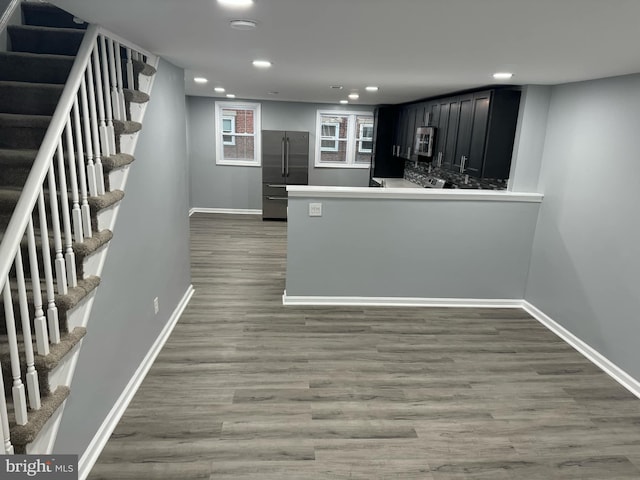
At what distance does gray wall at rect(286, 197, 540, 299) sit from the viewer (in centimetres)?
413

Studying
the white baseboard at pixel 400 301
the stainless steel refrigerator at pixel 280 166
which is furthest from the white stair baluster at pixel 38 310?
the stainless steel refrigerator at pixel 280 166

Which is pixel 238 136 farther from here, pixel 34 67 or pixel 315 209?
pixel 34 67

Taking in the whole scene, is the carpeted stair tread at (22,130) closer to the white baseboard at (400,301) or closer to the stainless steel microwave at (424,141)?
the white baseboard at (400,301)

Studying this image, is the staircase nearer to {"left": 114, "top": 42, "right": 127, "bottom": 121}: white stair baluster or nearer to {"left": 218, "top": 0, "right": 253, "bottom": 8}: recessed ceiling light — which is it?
{"left": 114, "top": 42, "right": 127, "bottom": 121}: white stair baluster

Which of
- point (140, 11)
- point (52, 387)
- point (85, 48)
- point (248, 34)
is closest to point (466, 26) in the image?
point (248, 34)

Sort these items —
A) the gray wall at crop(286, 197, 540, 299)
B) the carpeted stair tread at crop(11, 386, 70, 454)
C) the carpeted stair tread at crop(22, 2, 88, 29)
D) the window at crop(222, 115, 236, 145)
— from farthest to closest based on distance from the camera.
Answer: the window at crop(222, 115, 236, 145) → the gray wall at crop(286, 197, 540, 299) → the carpeted stair tread at crop(22, 2, 88, 29) → the carpeted stair tread at crop(11, 386, 70, 454)

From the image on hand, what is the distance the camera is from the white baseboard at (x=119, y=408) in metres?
2.18

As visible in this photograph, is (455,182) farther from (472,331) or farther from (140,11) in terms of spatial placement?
(140,11)

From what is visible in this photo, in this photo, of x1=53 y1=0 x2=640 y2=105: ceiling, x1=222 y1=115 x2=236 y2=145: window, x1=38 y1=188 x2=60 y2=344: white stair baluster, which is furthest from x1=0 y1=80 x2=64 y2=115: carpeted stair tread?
x1=222 y1=115 x2=236 y2=145: window

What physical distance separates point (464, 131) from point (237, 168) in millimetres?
4834

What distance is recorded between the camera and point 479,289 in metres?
4.37

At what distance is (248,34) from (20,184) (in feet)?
4.96

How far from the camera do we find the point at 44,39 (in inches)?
114

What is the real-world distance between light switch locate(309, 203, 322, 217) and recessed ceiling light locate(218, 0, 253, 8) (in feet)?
7.95
